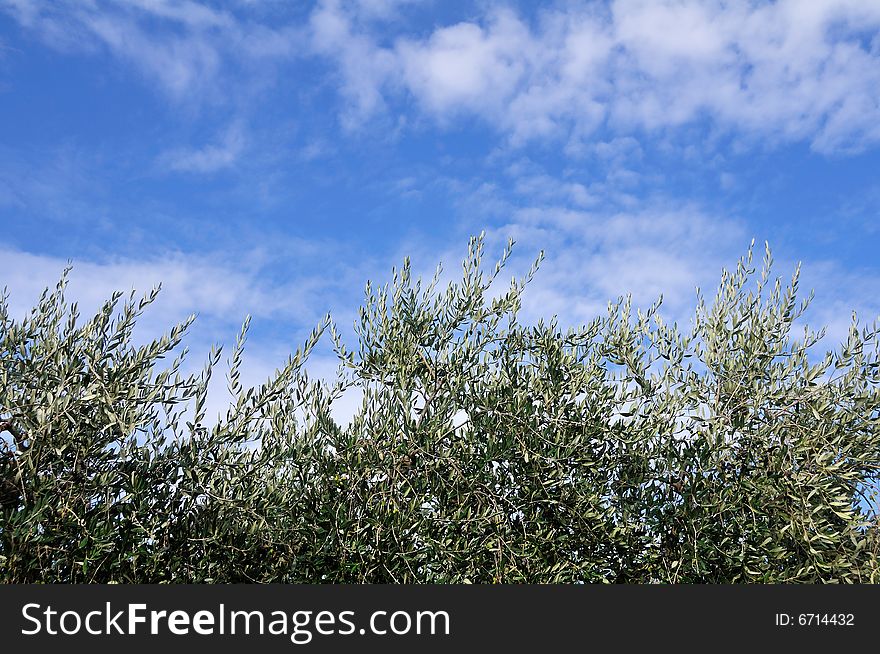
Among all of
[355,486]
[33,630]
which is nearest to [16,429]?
[33,630]

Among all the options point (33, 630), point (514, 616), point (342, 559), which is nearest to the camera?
point (33, 630)

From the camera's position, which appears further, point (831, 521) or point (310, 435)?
point (831, 521)

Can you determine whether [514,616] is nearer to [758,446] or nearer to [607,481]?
[607,481]

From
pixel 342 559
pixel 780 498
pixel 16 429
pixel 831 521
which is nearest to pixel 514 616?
pixel 342 559

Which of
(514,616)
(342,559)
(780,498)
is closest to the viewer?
(514,616)

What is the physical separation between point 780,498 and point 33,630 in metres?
9.05

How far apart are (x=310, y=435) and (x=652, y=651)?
15.6ft

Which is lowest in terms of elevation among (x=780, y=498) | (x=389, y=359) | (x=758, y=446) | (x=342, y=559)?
(x=342, y=559)

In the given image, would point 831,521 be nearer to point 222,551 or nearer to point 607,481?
point 607,481

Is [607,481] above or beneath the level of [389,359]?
beneath

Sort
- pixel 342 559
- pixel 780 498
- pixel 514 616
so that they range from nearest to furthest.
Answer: pixel 514 616, pixel 342 559, pixel 780 498

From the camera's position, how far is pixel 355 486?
9.44 m

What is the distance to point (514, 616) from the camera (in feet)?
27.5

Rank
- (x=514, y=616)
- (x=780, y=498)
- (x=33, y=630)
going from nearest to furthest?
1. (x=33, y=630)
2. (x=514, y=616)
3. (x=780, y=498)
